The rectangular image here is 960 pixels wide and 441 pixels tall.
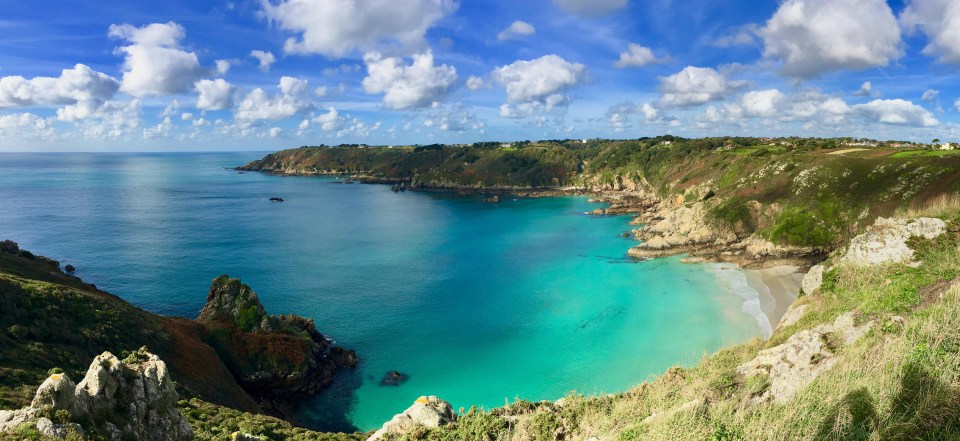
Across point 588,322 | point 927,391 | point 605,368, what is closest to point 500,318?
point 588,322

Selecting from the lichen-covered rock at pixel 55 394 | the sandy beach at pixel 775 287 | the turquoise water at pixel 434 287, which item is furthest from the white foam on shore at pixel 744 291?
the lichen-covered rock at pixel 55 394

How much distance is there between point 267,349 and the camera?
108 feet

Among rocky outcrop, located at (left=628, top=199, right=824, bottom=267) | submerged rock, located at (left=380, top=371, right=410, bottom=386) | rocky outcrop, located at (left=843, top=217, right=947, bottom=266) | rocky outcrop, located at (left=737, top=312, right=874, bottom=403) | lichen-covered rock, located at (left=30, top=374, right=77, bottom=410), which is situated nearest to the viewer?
rocky outcrop, located at (left=737, top=312, right=874, bottom=403)

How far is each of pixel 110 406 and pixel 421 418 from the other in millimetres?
9706

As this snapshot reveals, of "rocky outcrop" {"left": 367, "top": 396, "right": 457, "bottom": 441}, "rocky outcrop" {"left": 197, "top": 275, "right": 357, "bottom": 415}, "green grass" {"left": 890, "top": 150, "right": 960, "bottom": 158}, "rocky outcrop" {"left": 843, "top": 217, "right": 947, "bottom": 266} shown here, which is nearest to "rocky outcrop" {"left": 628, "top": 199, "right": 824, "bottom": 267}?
"green grass" {"left": 890, "top": 150, "right": 960, "bottom": 158}

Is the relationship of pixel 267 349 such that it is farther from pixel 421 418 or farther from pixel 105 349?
pixel 421 418

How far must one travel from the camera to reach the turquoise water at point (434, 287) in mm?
32719

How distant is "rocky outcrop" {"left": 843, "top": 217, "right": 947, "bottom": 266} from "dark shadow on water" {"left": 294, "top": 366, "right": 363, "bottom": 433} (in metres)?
31.2

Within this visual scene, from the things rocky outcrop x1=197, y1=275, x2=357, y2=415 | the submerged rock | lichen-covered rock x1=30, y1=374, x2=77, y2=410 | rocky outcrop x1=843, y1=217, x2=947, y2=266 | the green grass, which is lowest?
the submerged rock

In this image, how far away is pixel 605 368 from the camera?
107ft

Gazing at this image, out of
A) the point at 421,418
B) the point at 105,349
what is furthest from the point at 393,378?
the point at 421,418

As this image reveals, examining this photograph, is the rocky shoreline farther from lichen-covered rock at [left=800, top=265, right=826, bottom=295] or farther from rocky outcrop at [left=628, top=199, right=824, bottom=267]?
lichen-covered rock at [left=800, top=265, right=826, bottom=295]

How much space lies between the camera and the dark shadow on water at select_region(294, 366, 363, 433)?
28.0 m

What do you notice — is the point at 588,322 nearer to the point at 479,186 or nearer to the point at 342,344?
the point at 342,344
